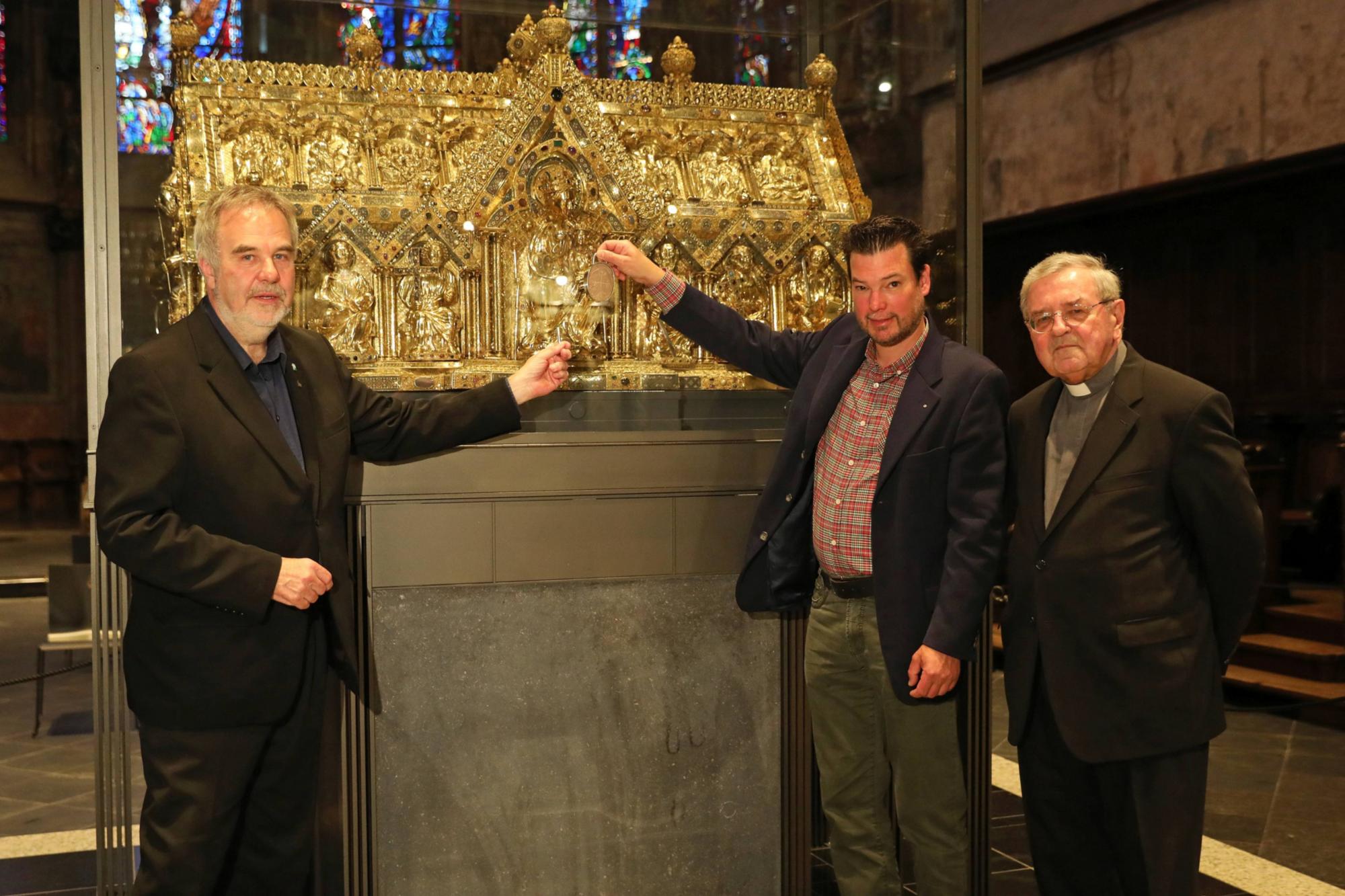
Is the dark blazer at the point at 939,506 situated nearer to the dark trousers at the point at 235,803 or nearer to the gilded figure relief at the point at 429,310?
the dark trousers at the point at 235,803

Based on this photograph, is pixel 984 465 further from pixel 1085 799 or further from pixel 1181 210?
pixel 1181 210

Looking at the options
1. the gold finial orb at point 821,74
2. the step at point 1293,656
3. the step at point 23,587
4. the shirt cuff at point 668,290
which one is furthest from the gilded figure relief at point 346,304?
the step at point 23,587

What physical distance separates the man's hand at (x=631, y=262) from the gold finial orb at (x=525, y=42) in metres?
0.85

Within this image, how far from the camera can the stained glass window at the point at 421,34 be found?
422 cm

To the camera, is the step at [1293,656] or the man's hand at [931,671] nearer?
the man's hand at [931,671]

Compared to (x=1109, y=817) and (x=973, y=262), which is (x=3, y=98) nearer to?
(x=973, y=262)

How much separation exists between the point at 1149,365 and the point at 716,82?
A: 2.13 meters

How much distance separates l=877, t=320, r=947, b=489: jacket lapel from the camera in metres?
2.98

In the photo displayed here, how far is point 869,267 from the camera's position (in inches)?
119

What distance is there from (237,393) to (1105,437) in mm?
1934

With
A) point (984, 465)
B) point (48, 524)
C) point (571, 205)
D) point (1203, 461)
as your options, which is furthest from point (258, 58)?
point (48, 524)

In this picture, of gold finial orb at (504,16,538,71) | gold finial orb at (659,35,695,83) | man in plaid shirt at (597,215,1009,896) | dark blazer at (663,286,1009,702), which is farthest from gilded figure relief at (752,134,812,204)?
dark blazer at (663,286,1009,702)

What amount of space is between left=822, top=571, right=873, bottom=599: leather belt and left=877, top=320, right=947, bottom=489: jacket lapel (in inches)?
9.5

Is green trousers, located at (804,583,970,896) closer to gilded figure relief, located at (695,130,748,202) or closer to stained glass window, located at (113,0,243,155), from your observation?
gilded figure relief, located at (695,130,748,202)
